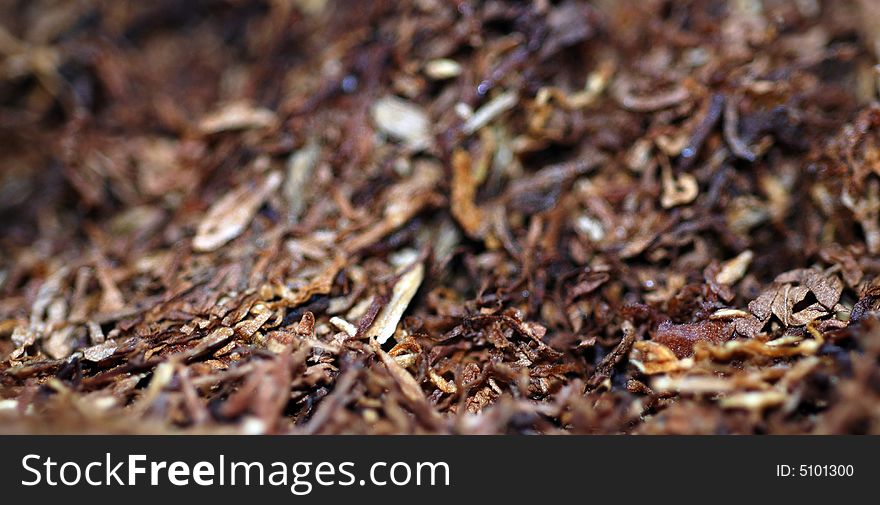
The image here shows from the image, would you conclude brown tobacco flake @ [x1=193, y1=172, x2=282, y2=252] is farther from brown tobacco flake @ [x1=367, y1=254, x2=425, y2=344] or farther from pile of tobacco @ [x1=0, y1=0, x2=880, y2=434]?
brown tobacco flake @ [x1=367, y1=254, x2=425, y2=344]

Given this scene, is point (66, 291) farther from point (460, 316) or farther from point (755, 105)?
point (755, 105)

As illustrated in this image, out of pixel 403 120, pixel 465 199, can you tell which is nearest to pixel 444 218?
pixel 465 199

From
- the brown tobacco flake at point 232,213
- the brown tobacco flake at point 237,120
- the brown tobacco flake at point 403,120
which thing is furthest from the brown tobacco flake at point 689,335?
the brown tobacco flake at point 237,120

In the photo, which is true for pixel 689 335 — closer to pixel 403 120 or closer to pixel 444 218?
pixel 444 218

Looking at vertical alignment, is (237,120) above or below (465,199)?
above

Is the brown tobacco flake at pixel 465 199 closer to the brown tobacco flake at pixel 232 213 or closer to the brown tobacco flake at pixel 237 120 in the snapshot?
the brown tobacco flake at pixel 232 213

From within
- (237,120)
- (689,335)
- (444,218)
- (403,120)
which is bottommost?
(689,335)
